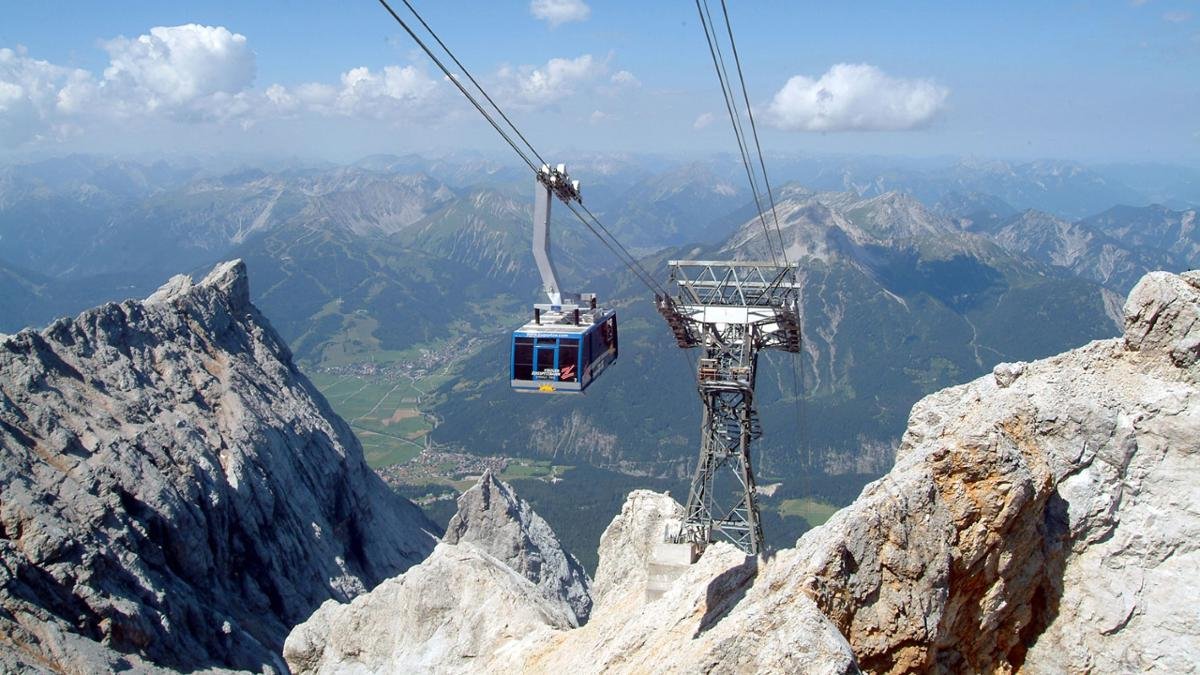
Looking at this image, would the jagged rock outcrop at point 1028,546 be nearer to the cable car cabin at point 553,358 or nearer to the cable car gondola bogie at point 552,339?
the cable car cabin at point 553,358

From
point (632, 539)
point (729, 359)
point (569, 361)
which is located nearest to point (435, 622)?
point (632, 539)

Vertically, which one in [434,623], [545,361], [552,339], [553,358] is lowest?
[434,623]

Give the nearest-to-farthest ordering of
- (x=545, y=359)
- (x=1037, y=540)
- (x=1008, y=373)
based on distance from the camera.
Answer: (x=1037, y=540) < (x=1008, y=373) < (x=545, y=359)

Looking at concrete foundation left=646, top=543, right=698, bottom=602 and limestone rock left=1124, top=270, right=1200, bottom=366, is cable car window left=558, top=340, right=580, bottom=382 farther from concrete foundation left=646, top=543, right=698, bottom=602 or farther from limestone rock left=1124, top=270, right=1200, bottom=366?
limestone rock left=1124, top=270, right=1200, bottom=366

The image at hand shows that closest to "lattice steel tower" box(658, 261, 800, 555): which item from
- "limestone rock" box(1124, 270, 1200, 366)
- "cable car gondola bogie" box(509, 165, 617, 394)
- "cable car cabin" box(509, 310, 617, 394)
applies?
"cable car gondola bogie" box(509, 165, 617, 394)

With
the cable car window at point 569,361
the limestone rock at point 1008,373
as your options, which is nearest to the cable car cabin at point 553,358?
the cable car window at point 569,361

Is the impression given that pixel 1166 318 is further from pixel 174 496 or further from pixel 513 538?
pixel 513 538
